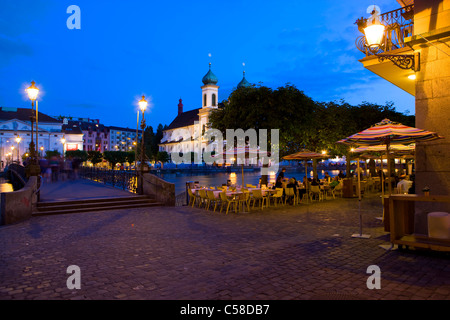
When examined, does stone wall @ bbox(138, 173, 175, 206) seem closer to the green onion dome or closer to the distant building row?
the distant building row

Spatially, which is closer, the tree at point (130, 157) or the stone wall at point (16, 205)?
the stone wall at point (16, 205)

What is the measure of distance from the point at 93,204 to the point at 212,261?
8.81 meters

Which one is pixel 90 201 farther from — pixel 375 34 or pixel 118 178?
pixel 375 34

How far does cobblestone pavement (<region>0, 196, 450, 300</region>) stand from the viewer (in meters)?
4.58

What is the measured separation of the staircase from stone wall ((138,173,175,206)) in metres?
0.29

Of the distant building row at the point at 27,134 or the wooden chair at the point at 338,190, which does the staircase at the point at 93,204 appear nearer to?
the wooden chair at the point at 338,190

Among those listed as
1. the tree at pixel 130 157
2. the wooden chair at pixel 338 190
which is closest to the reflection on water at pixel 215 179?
the wooden chair at pixel 338 190

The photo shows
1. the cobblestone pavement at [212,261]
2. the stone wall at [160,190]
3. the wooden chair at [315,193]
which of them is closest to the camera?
the cobblestone pavement at [212,261]

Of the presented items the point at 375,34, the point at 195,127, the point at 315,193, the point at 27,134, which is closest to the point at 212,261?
the point at 375,34

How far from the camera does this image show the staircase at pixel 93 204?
39.5 feet

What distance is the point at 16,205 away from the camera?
10.2 metres

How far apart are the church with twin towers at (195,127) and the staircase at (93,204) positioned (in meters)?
64.3

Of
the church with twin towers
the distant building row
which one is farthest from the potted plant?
the distant building row
